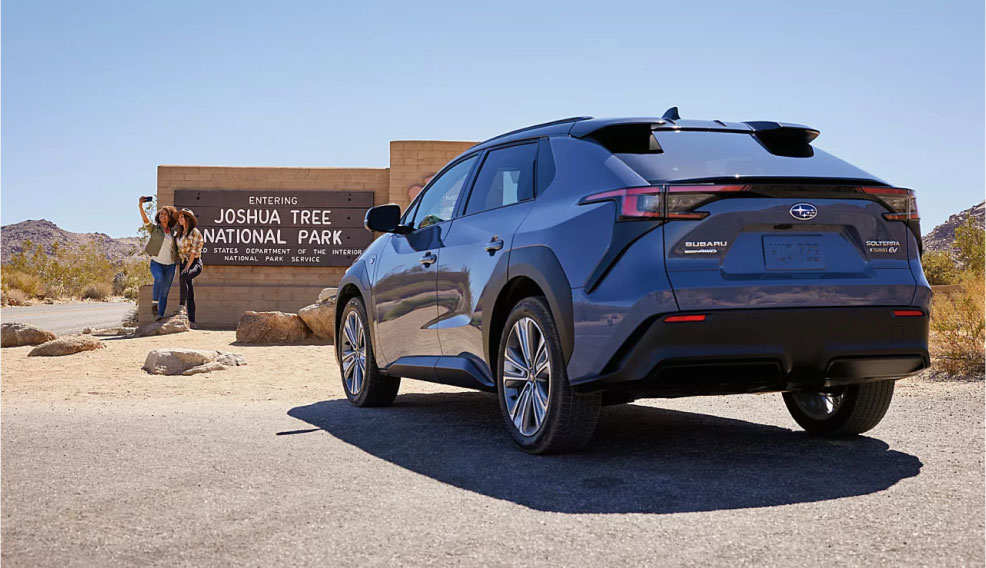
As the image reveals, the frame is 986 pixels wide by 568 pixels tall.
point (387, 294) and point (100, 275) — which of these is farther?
point (100, 275)

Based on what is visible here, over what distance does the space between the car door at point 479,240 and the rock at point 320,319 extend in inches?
388

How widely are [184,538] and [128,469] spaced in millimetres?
1545

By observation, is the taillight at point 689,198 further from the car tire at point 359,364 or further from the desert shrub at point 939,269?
the desert shrub at point 939,269

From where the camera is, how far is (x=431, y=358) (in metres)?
6.89

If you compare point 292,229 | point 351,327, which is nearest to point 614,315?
point 351,327

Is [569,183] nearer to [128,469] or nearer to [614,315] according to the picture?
[614,315]

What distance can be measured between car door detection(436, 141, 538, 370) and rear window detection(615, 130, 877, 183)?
867mm

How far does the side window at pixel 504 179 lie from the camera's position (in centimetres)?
612

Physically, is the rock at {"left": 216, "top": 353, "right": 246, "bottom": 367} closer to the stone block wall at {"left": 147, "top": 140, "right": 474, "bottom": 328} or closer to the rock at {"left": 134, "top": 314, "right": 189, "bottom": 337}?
the rock at {"left": 134, "top": 314, "right": 189, "bottom": 337}

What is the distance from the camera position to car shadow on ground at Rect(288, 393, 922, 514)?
14.8 feet

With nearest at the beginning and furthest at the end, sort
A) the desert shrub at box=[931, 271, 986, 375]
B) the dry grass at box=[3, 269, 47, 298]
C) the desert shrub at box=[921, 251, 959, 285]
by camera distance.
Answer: the desert shrub at box=[931, 271, 986, 375] → the desert shrub at box=[921, 251, 959, 285] → the dry grass at box=[3, 269, 47, 298]

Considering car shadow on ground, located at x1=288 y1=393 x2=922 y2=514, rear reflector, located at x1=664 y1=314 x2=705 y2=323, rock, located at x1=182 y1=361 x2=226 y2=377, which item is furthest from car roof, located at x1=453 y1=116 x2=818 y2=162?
rock, located at x1=182 y1=361 x2=226 y2=377

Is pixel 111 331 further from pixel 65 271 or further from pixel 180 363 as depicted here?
pixel 65 271

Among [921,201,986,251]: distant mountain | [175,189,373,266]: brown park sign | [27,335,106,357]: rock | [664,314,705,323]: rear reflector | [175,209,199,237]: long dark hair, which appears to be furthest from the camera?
[921,201,986,251]: distant mountain
